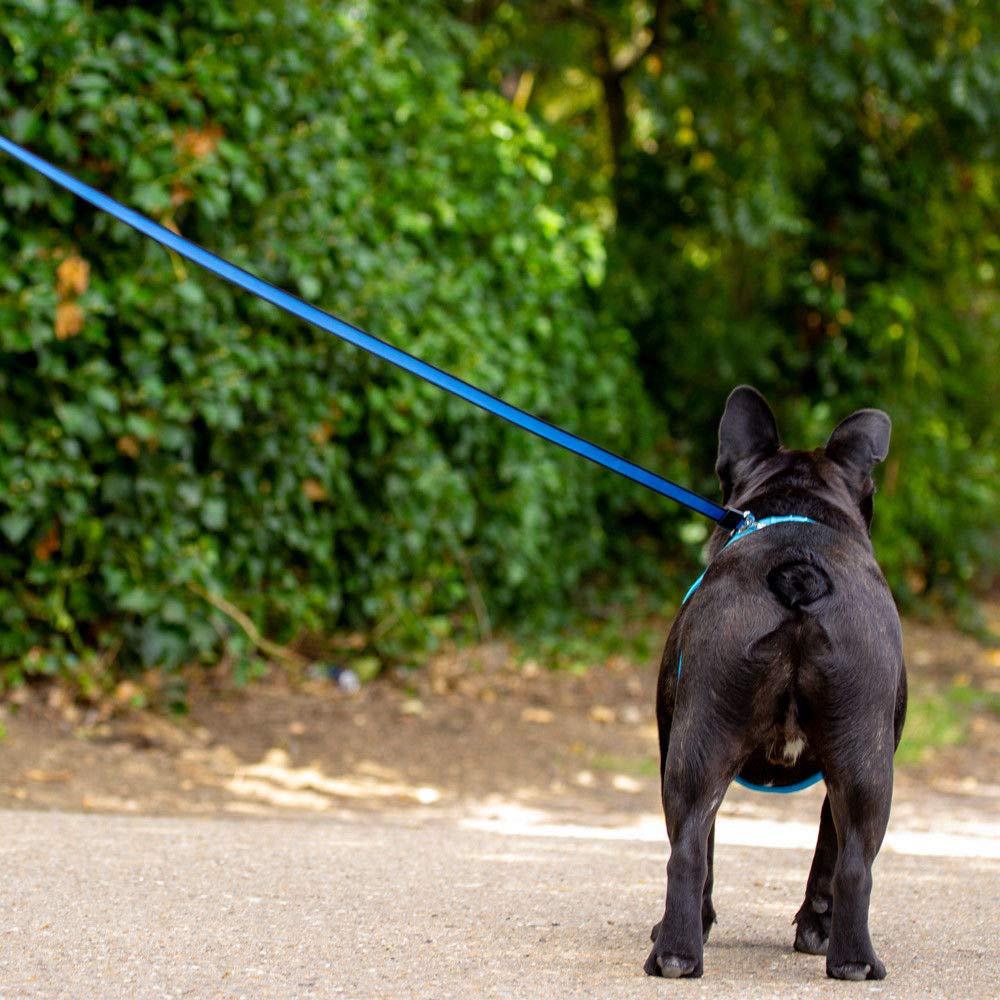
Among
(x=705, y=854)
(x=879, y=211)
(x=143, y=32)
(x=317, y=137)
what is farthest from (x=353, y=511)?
(x=879, y=211)

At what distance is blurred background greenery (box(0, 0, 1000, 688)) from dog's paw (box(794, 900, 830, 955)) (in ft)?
13.2

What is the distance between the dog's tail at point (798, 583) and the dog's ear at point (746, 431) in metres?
0.68

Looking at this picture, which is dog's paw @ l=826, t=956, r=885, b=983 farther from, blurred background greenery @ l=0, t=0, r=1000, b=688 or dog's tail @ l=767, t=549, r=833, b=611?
blurred background greenery @ l=0, t=0, r=1000, b=688

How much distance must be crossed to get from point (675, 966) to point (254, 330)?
187 inches

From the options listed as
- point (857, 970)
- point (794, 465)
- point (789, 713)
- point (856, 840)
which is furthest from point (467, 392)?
point (857, 970)

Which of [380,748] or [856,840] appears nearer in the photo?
[856,840]

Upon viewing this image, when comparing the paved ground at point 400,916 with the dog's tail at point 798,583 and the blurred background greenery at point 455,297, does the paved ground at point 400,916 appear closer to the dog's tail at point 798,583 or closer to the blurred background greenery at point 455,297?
the dog's tail at point 798,583

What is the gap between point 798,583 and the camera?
11.1 feet

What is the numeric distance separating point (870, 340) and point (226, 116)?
271 inches

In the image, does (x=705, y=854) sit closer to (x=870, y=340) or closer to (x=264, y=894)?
(x=264, y=894)

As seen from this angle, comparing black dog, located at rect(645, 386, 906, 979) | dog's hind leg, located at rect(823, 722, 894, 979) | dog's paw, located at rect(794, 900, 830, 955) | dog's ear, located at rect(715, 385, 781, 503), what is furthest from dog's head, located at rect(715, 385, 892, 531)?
dog's paw, located at rect(794, 900, 830, 955)

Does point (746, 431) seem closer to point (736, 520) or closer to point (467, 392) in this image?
point (736, 520)

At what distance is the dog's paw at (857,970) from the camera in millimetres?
3389

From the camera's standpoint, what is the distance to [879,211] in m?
12.4
